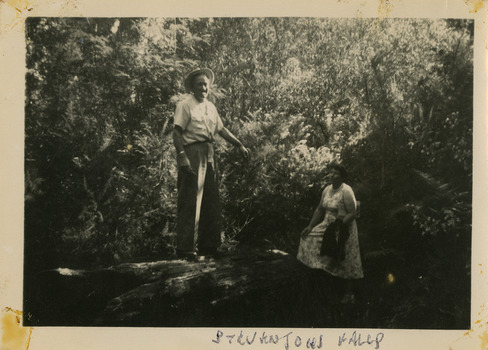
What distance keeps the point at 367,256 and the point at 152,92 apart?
2296 millimetres

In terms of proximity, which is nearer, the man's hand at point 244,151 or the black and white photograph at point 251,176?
the black and white photograph at point 251,176

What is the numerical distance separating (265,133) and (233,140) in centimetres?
28

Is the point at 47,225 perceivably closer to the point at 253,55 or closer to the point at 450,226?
the point at 253,55

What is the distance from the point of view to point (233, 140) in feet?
14.7

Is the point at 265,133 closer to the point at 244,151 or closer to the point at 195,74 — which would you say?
the point at 244,151

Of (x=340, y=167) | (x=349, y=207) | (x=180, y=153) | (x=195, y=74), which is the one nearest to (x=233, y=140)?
(x=180, y=153)

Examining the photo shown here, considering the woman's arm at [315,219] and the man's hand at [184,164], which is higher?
the man's hand at [184,164]

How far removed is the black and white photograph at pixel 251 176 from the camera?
431cm

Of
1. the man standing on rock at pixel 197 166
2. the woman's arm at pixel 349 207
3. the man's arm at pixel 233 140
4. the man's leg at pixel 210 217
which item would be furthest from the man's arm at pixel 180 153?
the woman's arm at pixel 349 207

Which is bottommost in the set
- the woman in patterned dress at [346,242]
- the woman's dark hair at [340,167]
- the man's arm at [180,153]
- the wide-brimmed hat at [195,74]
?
the woman in patterned dress at [346,242]

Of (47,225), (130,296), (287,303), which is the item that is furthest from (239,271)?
(47,225)

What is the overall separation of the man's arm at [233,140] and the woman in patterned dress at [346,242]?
0.76 meters

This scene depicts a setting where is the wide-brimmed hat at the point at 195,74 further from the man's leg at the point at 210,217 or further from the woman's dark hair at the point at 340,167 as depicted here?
the woman's dark hair at the point at 340,167

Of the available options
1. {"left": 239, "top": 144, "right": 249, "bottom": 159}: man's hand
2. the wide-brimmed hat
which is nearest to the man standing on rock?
the wide-brimmed hat
